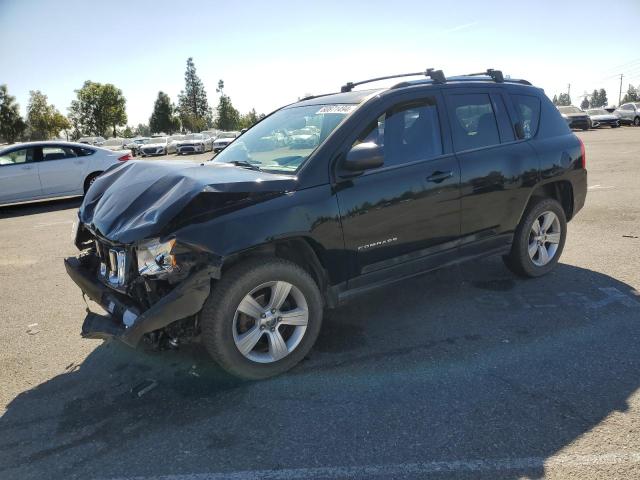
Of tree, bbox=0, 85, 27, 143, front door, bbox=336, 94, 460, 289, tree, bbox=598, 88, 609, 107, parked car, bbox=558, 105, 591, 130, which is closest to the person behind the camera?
front door, bbox=336, 94, 460, 289

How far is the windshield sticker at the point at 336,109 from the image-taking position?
385 cm

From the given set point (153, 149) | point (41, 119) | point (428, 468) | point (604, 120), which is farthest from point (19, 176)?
point (41, 119)

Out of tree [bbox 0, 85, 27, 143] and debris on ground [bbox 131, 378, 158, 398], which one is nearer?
debris on ground [bbox 131, 378, 158, 398]

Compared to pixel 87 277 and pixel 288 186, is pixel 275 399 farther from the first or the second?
pixel 87 277

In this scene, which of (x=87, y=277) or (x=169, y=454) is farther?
(x=87, y=277)

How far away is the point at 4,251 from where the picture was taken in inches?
297

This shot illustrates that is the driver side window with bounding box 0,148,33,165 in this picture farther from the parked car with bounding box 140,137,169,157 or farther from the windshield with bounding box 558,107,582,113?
the windshield with bounding box 558,107,582,113

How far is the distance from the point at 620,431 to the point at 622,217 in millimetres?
5956

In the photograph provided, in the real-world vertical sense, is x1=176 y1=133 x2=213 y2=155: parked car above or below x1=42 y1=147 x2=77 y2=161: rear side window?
above

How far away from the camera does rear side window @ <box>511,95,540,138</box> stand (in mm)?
4871

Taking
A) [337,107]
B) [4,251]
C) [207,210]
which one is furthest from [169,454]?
[4,251]

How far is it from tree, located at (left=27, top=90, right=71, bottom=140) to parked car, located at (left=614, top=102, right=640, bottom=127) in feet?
238

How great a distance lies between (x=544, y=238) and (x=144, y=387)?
399 cm

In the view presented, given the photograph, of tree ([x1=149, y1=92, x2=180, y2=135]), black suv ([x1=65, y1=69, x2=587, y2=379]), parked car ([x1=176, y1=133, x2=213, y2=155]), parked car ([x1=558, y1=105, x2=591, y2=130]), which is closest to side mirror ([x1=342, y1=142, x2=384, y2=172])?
black suv ([x1=65, y1=69, x2=587, y2=379])
